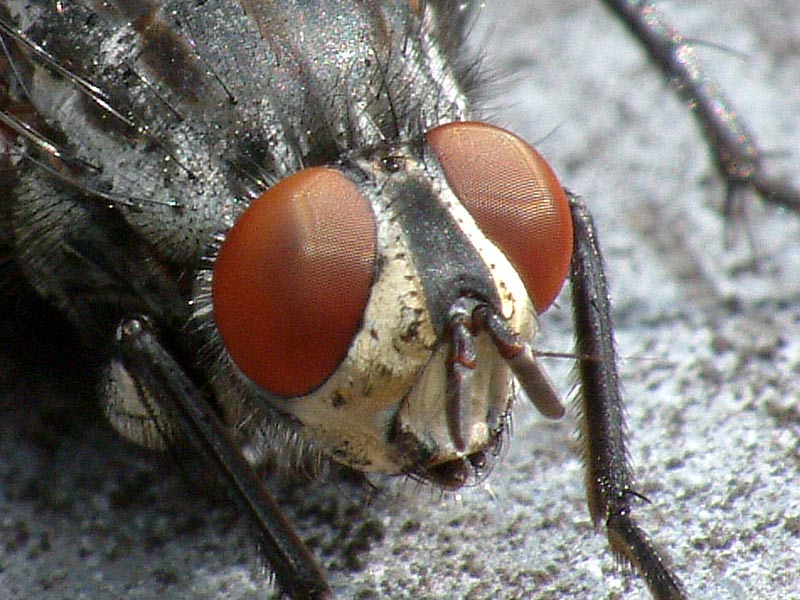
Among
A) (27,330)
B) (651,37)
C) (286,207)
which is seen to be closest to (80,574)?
(27,330)

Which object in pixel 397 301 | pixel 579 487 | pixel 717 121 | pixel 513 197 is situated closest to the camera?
pixel 397 301

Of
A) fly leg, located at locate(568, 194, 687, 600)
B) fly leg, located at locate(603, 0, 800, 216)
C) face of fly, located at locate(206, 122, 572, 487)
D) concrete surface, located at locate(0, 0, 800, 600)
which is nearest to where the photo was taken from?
face of fly, located at locate(206, 122, 572, 487)

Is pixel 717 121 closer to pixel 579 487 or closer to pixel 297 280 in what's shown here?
pixel 579 487

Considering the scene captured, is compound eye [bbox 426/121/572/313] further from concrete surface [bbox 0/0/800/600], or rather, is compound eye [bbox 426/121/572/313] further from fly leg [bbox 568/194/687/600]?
concrete surface [bbox 0/0/800/600]

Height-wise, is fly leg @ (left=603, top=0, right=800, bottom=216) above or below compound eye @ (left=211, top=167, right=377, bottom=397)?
below

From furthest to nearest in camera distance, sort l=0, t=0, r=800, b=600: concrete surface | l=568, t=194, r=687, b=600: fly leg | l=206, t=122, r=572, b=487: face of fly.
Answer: l=0, t=0, r=800, b=600: concrete surface < l=568, t=194, r=687, b=600: fly leg < l=206, t=122, r=572, b=487: face of fly

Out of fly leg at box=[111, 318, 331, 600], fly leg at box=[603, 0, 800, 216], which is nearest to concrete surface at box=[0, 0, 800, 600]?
fly leg at box=[603, 0, 800, 216]

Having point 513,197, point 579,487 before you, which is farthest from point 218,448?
point 579,487
